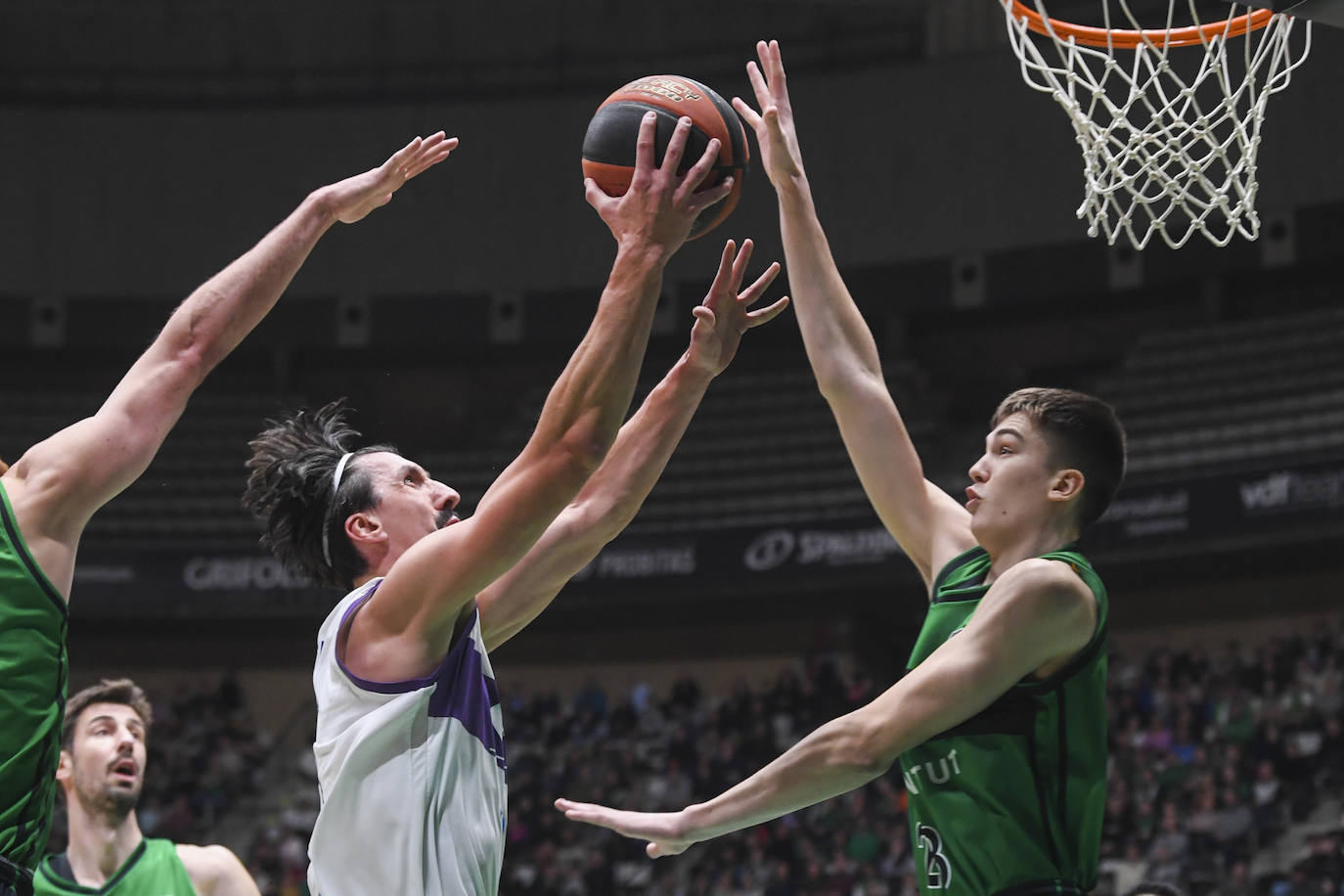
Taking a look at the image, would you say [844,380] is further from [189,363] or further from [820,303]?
[189,363]

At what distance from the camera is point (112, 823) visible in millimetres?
5164

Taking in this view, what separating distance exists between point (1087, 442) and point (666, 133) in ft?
3.78

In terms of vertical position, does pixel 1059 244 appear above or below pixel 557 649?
above

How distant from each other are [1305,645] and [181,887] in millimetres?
12382

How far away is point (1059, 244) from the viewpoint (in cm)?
1797

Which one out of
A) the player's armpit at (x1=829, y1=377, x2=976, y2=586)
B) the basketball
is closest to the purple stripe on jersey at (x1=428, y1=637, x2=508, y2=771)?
the player's armpit at (x1=829, y1=377, x2=976, y2=586)

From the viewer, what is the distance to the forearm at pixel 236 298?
323cm

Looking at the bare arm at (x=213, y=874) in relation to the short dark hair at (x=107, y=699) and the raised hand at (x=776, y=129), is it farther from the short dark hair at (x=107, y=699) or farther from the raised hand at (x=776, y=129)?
the raised hand at (x=776, y=129)

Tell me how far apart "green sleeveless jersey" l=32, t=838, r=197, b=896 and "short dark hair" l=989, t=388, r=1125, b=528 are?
3.40 metres

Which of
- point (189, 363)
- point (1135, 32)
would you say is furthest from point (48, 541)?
point (1135, 32)

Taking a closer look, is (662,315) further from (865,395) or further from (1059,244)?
(865,395)

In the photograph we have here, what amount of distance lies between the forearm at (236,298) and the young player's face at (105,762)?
226 centimetres

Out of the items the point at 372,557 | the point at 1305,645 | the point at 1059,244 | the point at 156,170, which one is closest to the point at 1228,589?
the point at 1305,645

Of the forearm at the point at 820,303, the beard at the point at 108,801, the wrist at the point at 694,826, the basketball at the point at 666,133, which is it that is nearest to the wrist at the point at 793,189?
the forearm at the point at 820,303
